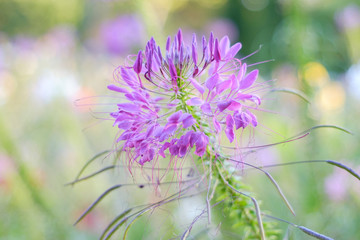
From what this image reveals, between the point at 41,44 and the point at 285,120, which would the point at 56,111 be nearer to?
the point at 41,44

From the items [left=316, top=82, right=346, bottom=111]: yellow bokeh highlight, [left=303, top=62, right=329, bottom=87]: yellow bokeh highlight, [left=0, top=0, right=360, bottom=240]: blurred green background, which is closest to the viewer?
[left=0, top=0, right=360, bottom=240]: blurred green background

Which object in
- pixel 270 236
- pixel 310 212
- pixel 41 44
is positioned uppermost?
pixel 41 44

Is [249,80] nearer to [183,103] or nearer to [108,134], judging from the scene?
[183,103]

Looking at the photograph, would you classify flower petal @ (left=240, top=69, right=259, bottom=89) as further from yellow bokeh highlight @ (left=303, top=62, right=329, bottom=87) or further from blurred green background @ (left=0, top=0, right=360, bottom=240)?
yellow bokeh highlight @ (left=303, top=62, right=329, bottom=87)

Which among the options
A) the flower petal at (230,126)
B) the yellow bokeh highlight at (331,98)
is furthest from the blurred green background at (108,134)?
the flower petal at (230,126)

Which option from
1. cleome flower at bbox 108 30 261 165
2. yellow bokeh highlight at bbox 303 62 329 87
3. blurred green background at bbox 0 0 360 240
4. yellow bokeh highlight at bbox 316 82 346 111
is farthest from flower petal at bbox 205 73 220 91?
yellow bokeh highlight at bbox 316 82 346 111

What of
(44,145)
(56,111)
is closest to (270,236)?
(56,111)

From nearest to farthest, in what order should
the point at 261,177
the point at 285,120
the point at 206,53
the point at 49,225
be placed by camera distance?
the point at 206,53 < the point at 49,225 < the point at 261,177 < the point at 285,120

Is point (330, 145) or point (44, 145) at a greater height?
point (44, 145)
